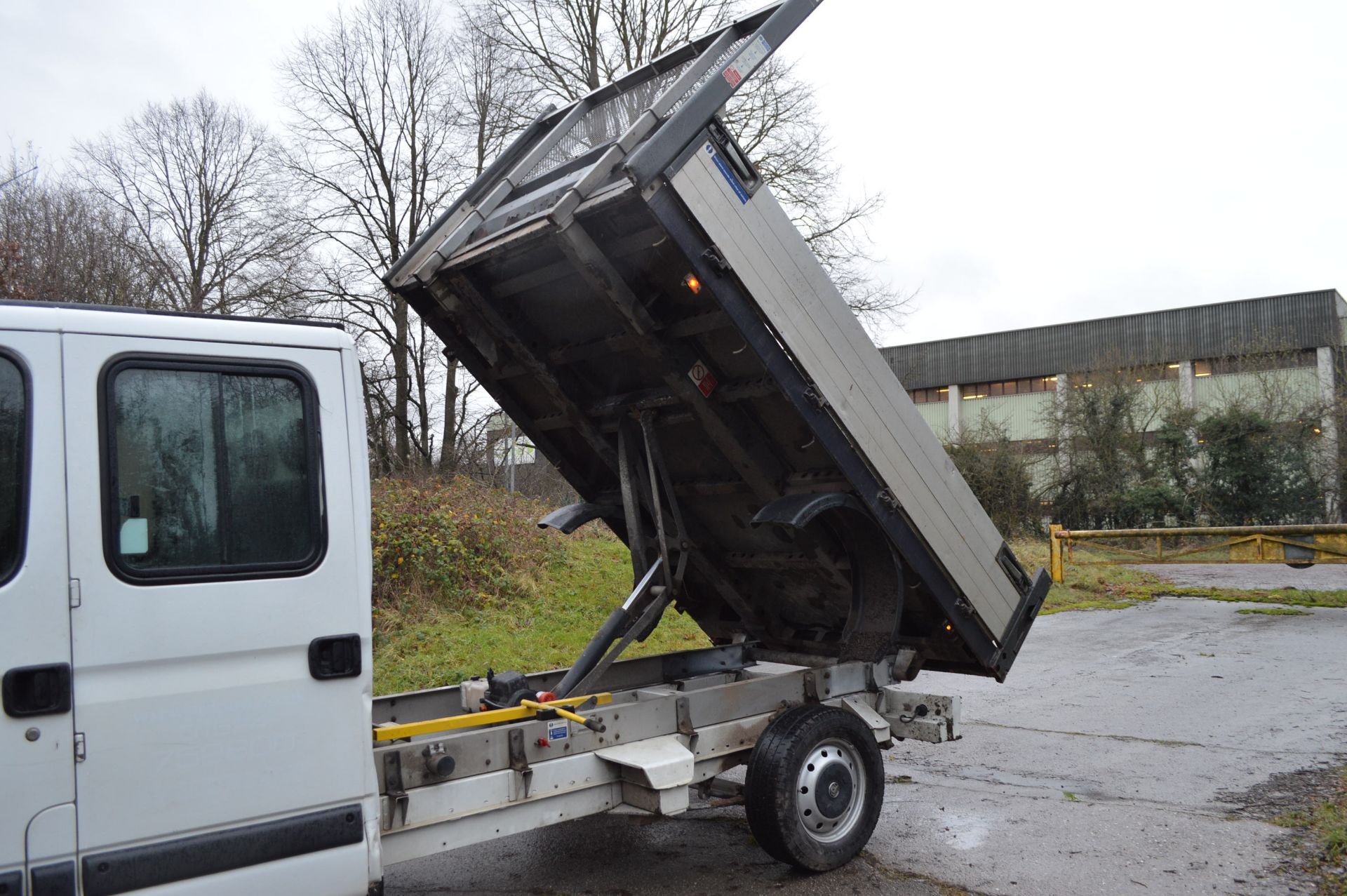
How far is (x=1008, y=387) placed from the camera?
3966 centimetres

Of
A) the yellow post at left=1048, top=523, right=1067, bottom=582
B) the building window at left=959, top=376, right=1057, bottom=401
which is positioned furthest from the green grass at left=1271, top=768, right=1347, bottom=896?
the building window at left=959, top=376, right=1057, bottom=401

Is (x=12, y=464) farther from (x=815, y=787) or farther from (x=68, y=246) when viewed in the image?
(x=68, y=246)

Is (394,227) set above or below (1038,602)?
above

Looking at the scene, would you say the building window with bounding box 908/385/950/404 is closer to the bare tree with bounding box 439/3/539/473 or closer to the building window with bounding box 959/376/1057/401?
the building window with bounding box 959/376/1057/401

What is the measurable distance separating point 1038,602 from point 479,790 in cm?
321

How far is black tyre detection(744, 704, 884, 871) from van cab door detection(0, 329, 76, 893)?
9.01 feet

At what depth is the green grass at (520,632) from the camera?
31.2 feet

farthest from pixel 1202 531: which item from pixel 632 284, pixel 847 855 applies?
pixel 632 284

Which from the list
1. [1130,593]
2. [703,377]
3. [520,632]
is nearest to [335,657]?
[703,377]

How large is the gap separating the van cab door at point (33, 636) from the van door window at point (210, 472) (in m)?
0.17

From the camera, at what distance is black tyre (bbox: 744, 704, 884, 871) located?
4.48 m

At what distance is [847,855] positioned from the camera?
4.73 meters

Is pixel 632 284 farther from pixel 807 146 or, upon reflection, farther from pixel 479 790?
pixel 807 146

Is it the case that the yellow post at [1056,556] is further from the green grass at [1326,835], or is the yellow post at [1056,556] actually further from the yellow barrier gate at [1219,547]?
the green grass at [1326,835]
